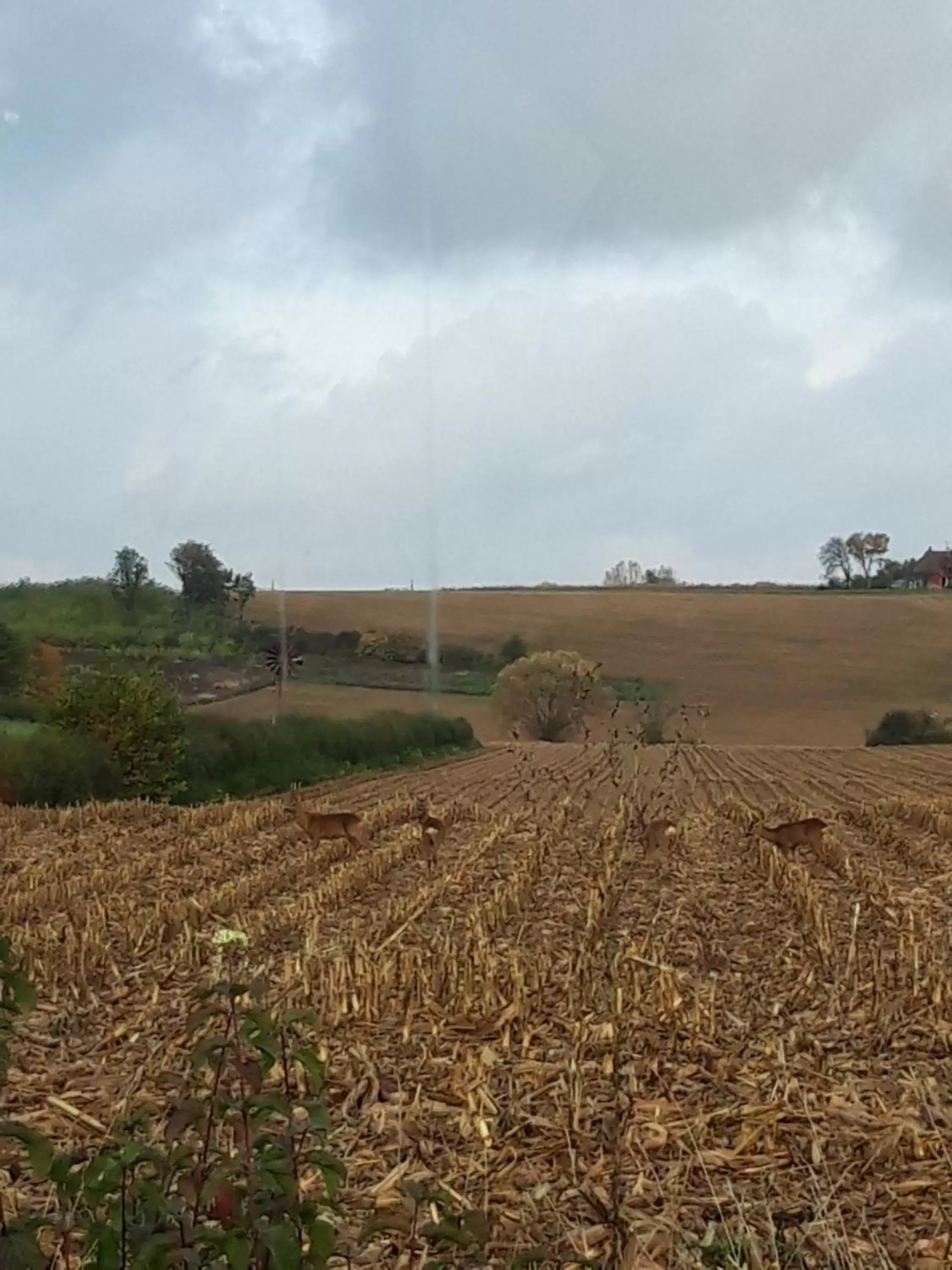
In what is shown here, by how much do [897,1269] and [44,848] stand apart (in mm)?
12933

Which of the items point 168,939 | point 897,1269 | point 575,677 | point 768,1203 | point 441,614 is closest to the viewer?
point 897,1269

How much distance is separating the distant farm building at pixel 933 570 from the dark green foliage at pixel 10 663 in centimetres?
5154

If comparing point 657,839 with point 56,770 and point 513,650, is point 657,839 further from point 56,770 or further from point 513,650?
point 513,650

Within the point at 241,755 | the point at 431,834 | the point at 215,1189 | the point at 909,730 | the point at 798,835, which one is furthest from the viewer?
the point at 909,730

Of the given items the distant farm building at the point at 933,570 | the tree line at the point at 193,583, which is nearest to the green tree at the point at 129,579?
the tree line at the point at 193,583

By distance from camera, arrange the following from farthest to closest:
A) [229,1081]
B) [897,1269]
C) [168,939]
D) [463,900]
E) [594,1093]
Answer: [463,900] < [168,939] < [594,1093] < [229,1081] < [897,1269]

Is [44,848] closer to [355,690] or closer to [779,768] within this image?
[779,768]

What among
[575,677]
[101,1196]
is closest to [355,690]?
[575,677]

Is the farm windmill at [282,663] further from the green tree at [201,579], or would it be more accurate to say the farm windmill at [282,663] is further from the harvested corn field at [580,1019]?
the harvested corn field at [580,1019]

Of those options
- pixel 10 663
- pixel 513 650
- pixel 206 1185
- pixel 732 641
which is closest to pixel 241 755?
pixel 10 663

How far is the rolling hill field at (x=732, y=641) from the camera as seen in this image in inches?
1847

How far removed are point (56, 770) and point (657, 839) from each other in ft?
41.0

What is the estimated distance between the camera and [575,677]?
3188cm

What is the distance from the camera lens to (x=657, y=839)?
13.6 metres
